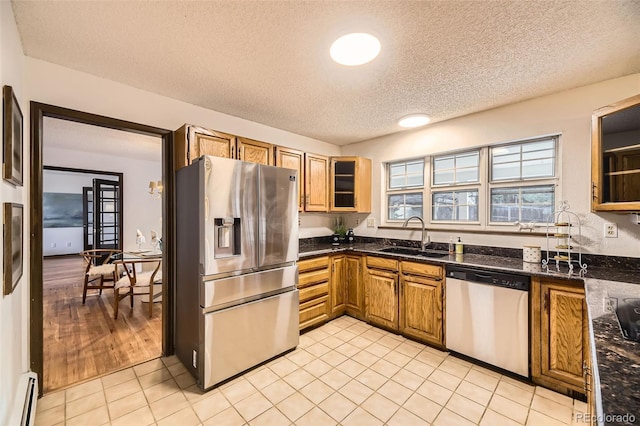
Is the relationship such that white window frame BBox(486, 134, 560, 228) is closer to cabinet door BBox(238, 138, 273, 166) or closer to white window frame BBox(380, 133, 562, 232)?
white window frame BBox(380, 133, 562, 232)

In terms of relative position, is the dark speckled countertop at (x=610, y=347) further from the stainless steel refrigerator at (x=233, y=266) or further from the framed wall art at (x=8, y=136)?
the framed wall art at (x=8, y=136)

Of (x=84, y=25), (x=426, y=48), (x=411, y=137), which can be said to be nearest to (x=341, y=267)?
(x=411, y=137)

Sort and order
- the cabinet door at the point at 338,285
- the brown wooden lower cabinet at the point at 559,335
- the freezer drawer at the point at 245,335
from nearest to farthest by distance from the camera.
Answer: the brown wooden lower cabinet at the point at 559,335 < the freezer drawer at the point at 245,335 < the cabinet door at the point at 338,285

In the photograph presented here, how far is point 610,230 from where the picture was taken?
222 cm

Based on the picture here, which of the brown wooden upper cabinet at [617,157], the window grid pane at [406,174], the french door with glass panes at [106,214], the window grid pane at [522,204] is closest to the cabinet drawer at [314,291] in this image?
the window grid pane at [406,174]

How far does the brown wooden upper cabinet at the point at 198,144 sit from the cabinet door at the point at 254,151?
9 cm

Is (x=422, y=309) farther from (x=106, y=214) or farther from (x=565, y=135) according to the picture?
(x=106, y=214)

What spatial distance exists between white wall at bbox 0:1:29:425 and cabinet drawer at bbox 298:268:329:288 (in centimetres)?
202

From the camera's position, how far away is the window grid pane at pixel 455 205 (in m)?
3.14

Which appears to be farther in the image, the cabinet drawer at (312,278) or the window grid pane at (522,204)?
the cabinet drawer at (312,278)

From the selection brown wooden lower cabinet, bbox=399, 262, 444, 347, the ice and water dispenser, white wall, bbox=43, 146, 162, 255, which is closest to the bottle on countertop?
brown wooden lower cabinet, bbox=399, 262, 444, 347

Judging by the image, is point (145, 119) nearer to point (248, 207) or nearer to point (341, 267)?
point (248, 207)

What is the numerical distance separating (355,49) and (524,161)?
85.8 inches

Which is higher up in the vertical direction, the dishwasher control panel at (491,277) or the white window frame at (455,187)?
the white window frame at (455,187)
